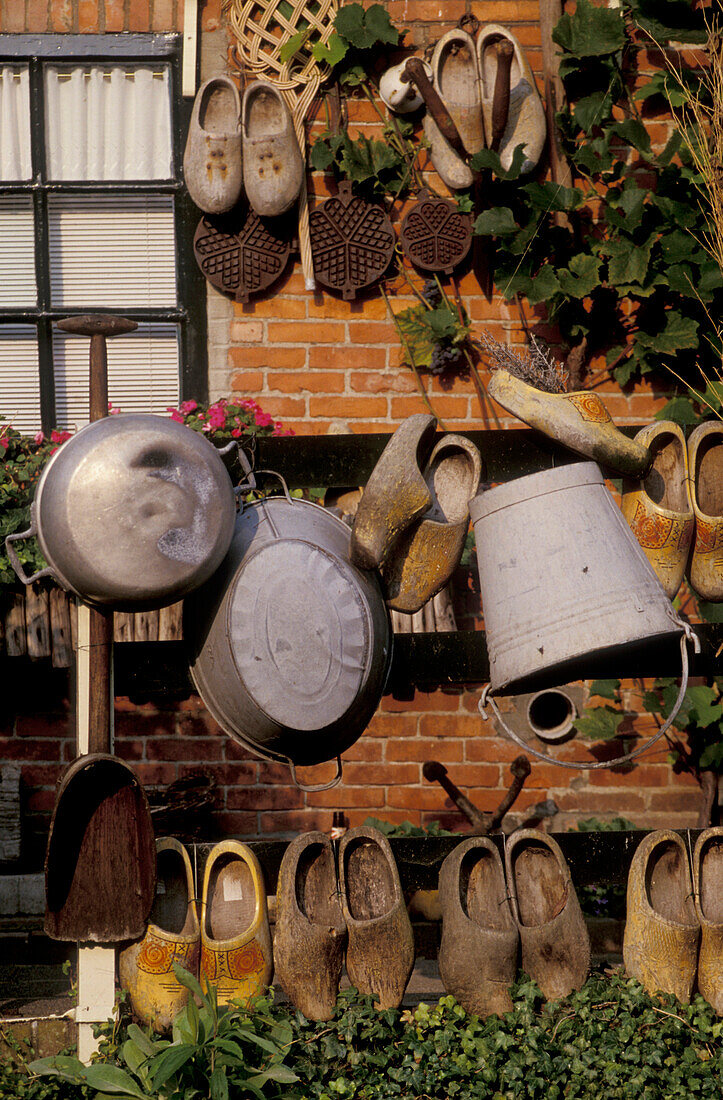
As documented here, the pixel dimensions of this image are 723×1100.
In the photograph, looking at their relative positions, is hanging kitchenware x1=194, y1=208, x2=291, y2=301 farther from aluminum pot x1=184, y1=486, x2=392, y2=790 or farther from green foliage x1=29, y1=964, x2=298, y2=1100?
green foliage x1=29, y1=964, x2=298, y2=1100

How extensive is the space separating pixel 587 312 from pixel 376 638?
1.92 metres

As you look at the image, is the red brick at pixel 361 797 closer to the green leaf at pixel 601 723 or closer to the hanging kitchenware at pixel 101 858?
the green leaf at pixel 601 723

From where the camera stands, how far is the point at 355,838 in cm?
203

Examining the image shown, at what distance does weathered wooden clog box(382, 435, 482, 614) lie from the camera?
1933mm

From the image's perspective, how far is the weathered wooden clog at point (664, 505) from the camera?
1.99m

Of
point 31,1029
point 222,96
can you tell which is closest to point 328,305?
point 222,96

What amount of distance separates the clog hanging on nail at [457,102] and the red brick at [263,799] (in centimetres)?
216

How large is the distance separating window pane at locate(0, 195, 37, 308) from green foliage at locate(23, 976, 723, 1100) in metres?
2.54

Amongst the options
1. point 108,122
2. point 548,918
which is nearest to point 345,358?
point 108,122

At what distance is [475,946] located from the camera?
191 centimetres

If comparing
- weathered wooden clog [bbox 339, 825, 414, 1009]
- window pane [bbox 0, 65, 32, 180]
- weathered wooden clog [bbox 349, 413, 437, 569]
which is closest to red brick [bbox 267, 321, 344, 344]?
window pane [bbox 0, 65, 32, 180]

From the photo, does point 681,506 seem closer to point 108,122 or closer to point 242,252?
Answer: point 242,252

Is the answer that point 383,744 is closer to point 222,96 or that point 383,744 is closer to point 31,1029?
point 31,1029

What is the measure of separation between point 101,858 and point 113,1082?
15.0 inches
